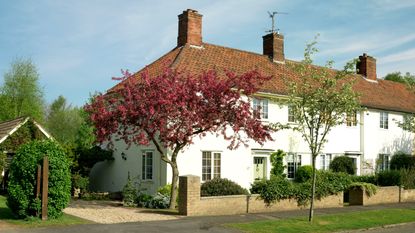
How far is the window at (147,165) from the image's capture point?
80.7ft

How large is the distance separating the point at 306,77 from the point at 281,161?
10781 millimetres

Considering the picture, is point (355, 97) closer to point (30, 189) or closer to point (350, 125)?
point (30, 189)

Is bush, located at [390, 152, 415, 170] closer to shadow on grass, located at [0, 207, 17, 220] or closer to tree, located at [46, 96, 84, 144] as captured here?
shadow on grass, located at [0, 207, 17, 220]

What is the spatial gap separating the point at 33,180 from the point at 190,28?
14669mm

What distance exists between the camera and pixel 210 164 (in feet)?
80.4

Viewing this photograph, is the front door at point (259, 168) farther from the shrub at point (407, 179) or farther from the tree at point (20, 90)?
the tree at point (20, 90)

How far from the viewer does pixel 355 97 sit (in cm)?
1684

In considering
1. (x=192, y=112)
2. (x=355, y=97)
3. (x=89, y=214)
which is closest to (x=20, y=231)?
(x=89, y=214)

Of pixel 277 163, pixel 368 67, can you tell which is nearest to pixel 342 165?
pixel 277 163

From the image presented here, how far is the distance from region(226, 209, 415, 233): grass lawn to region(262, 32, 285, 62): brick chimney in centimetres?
1366

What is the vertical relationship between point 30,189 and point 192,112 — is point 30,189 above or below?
below

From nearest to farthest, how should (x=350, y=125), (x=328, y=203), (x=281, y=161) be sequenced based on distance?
1. (x=328, y=203)
2. (x=281, y=161)
3. (x=350, y=125)

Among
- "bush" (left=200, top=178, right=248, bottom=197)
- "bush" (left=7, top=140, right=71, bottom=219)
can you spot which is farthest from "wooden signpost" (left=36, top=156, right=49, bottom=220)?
"bush" (left=200, top=178, right=248, bottom=197)

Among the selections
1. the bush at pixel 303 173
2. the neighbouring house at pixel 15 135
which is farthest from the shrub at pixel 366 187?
the neighbouring house at pixel 15 135
